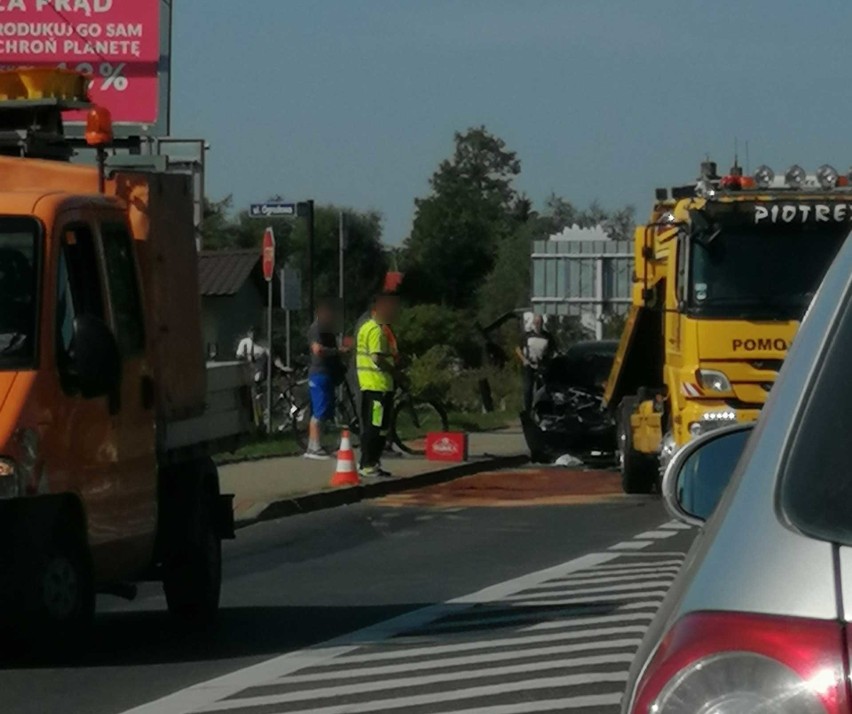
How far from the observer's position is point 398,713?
8219 millimetres

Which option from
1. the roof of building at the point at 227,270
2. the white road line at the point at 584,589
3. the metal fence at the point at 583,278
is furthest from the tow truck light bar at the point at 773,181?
the roof of building at the point at 227,270

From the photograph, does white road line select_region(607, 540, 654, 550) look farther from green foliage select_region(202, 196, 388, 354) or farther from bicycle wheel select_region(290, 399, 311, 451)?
green foliage select_region(202, 196, 388, 354)

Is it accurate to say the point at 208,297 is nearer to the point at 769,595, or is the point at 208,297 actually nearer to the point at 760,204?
the point at 760,204

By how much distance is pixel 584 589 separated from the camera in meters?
12.6

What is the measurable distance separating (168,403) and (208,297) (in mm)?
63291

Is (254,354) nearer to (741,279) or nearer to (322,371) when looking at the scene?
(322,371)

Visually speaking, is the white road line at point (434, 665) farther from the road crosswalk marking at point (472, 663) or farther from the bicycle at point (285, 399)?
the bicycle at point (285, 399)

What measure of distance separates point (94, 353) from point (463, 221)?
10808 centimetres

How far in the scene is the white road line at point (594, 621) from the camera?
10711 mm

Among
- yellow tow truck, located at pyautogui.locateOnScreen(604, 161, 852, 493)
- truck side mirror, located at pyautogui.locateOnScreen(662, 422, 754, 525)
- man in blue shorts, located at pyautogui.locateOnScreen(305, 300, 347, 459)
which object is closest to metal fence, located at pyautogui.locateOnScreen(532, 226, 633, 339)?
man in blue shorts, located at pyautogui.locateOnScreen(305, 300, 347, 459)

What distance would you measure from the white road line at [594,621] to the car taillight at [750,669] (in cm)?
782

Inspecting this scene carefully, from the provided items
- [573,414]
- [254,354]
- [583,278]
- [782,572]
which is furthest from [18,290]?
[583,278]

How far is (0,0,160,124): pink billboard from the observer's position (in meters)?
29.9

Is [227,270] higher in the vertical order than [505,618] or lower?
higher
